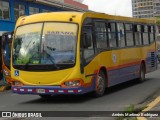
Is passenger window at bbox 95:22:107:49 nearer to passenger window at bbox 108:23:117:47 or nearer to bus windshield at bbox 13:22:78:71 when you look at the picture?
passenger window at bbox 108:23:117:47

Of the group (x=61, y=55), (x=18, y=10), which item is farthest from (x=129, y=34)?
(x=18, y=10)

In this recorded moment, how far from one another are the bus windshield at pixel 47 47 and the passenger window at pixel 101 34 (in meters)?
1.64

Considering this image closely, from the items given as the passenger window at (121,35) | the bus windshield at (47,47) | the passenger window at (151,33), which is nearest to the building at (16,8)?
the passenger window at (151,33)

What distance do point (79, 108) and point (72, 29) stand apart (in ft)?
8.39

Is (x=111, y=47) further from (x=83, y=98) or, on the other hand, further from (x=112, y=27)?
(x=83, y=98)

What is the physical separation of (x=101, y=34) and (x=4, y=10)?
1794 cm

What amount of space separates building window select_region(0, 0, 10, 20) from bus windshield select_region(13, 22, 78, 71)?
1820cm

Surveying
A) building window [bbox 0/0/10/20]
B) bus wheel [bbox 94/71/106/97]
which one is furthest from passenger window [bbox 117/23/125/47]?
building window [bbox 0/0/10/20]

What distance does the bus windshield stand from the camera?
13.5 m

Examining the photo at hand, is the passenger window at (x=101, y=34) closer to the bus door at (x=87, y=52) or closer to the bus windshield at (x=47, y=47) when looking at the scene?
the bus door at (x=87, y=52)

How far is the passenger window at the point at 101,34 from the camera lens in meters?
15.2

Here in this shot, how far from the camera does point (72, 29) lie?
13.7 metres

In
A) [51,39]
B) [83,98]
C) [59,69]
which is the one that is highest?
[51,39]

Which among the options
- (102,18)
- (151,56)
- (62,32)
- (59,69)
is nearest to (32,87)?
(59,69)
